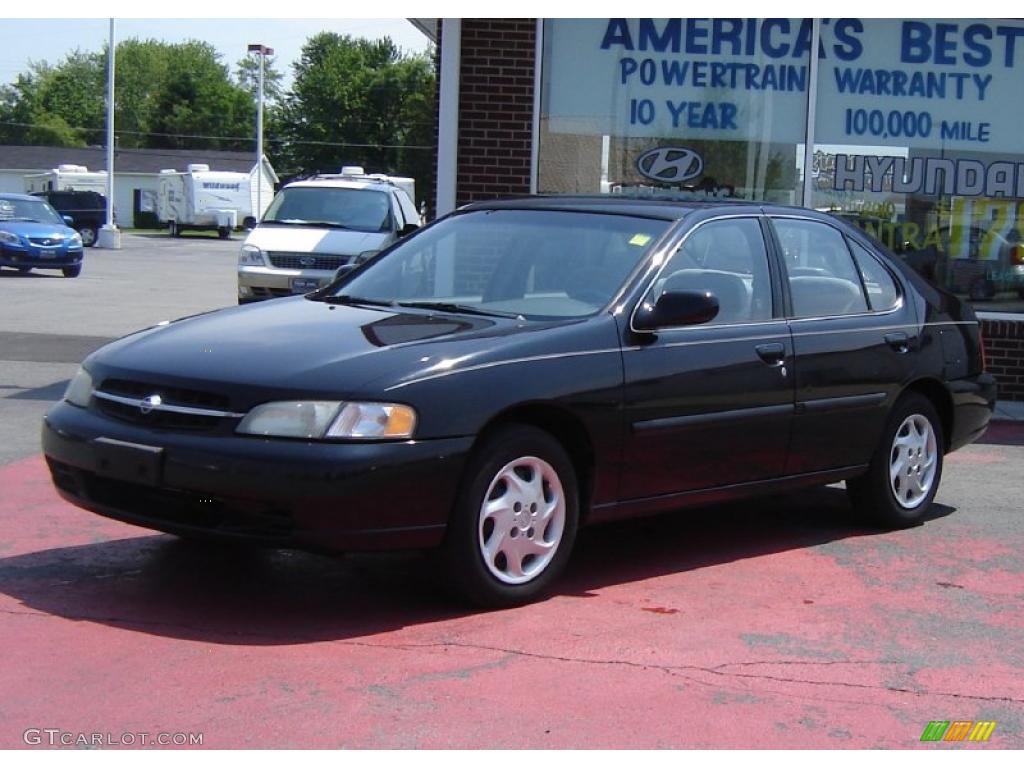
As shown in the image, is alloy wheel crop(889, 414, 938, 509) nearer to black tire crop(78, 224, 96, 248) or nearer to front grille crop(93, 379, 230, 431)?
front grille crop(93, 379, 230, 431)

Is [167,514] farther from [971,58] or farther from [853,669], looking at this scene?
[971,58]

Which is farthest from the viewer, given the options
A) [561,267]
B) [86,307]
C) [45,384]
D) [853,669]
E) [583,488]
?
[86,307]

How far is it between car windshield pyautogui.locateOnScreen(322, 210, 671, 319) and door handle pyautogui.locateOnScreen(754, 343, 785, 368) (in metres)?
0.69

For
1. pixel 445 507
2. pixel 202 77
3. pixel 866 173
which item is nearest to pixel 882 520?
pixel 445 507

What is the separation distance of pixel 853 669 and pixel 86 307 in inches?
713

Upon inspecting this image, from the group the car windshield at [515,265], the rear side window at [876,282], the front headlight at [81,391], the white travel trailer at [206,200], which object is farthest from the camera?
the white travel trailer at [206,200]

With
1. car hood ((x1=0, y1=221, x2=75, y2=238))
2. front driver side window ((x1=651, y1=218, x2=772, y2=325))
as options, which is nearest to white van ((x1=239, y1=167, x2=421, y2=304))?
front driver side window ((x1=651, y1=218, x2=772, y2=325))

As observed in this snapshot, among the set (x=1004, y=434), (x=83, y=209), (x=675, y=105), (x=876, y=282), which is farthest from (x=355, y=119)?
(x=876, y=282)

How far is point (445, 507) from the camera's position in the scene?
537 centimetres

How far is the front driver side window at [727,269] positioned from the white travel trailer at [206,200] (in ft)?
176

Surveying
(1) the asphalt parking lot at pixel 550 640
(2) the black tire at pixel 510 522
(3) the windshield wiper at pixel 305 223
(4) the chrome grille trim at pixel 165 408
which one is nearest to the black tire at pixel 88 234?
(3) the windshield wiper at pixel 305 223

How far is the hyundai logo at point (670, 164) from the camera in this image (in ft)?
42.0

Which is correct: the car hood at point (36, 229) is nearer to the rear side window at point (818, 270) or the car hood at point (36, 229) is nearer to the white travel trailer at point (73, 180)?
the rear side window at point (818, 270)

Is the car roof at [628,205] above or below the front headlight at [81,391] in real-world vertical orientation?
above
